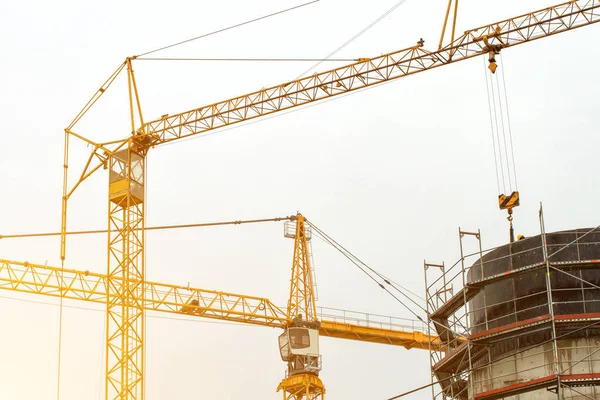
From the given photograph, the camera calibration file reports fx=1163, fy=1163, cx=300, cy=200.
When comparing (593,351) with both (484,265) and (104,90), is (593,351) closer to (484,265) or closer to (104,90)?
(484,265)

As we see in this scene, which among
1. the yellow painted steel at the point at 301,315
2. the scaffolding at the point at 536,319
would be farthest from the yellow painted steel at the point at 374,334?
the scaffolding at the point at 536,319

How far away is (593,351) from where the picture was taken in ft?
130

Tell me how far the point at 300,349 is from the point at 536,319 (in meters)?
45.9

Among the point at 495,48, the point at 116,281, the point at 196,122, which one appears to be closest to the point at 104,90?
the point at 196,122

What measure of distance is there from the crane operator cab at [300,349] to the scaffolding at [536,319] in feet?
134

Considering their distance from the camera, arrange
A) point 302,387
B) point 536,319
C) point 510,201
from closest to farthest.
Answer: point 536,319
point 510,201
point 302,387

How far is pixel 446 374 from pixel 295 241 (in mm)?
45495

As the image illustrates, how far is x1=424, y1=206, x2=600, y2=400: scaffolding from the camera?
39.5 meters

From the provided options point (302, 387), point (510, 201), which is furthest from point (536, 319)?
point (302, 387)

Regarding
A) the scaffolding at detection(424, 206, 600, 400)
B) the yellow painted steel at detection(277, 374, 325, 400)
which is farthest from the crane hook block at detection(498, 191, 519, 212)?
the yellow painted steel at detection(277, 374, 325, 400)

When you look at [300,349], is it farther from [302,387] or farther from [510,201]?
[510,201]

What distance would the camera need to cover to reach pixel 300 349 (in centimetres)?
8462

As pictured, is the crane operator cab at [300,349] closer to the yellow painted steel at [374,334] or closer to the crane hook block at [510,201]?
the yellow painted steel at [374,334]

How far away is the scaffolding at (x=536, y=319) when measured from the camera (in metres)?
39.5
